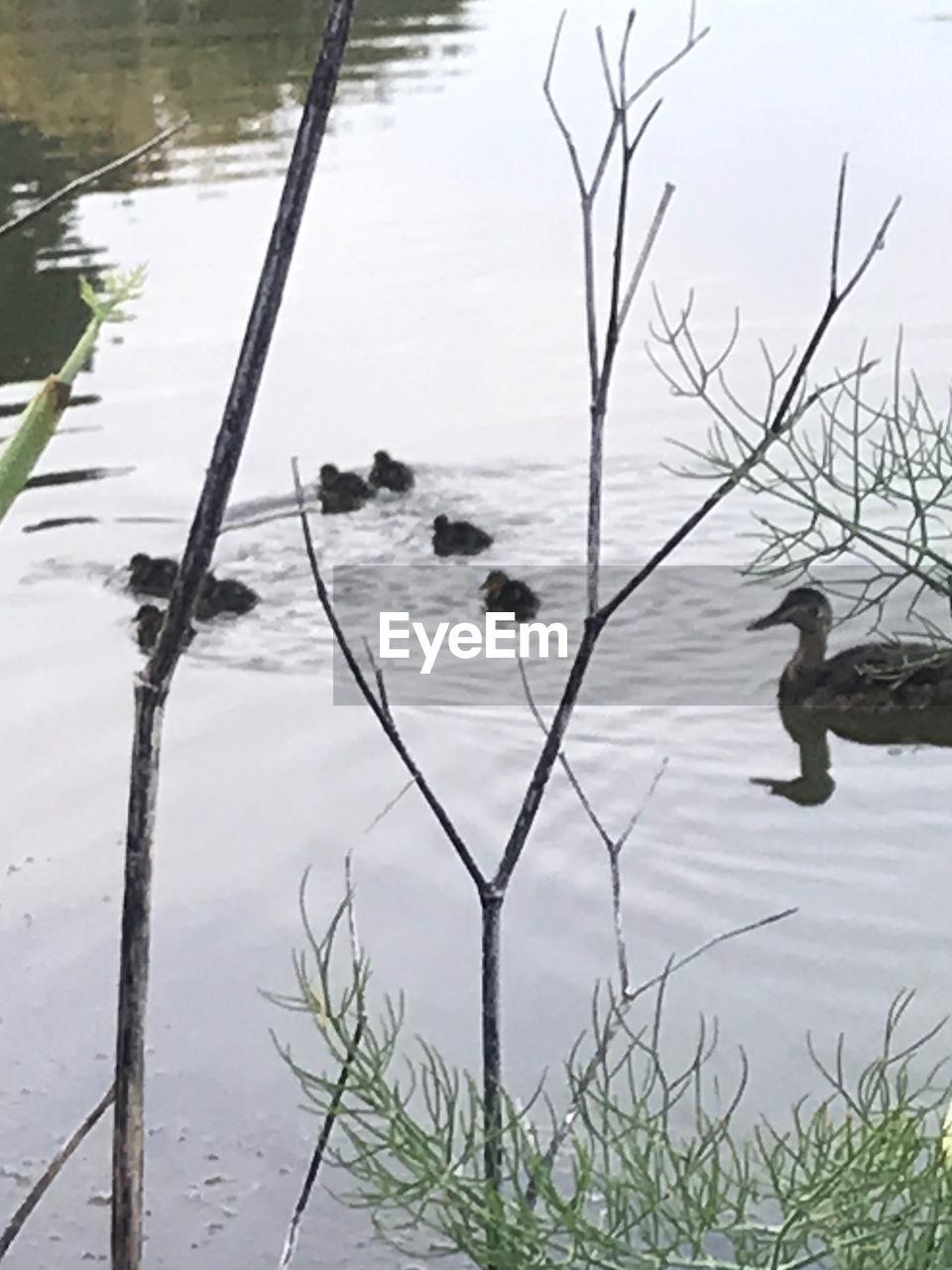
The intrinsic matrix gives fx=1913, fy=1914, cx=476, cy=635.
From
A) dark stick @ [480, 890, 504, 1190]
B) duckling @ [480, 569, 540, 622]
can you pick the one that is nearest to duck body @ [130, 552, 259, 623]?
duckling @ [480, 569, 540, 622]

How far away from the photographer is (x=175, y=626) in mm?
661

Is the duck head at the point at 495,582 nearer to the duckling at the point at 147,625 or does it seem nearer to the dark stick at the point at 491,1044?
the duckling at the point at 147,625

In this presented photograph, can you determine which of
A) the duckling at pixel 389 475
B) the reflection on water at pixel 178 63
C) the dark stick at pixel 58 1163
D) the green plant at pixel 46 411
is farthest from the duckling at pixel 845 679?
the reflection on water at pixel 178 63

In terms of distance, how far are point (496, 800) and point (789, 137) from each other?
22.8ft

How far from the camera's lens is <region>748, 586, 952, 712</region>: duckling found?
5152 millimetres

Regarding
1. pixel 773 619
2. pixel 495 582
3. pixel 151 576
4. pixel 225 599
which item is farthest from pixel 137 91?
pixel 773 619

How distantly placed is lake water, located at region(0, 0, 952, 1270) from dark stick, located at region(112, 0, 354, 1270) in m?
0.10

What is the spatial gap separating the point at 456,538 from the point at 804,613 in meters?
1.16

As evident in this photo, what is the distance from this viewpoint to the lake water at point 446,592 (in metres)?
3.40

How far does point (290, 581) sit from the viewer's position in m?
5.98

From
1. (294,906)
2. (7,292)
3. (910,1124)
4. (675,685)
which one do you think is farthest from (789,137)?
(910,1124)

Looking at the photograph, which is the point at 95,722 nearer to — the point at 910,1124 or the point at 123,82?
the point at 910,1124

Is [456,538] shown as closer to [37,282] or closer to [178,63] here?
[37,282]

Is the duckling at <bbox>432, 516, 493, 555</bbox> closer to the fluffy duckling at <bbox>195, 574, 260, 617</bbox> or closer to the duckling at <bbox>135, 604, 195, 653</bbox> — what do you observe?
the fluffy duckling at <bbox>195, 574, 260, 617</bbox>
